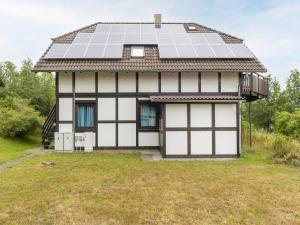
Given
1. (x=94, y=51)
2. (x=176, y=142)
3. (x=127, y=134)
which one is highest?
(x=94, y=51)

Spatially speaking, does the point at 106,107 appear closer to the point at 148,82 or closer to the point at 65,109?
the point at 65,109

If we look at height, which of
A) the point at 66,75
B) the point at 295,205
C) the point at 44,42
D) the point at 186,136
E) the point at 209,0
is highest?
the point at 44,42

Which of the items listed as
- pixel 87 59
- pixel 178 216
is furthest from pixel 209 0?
pixel 178 216

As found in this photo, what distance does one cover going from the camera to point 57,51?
15211 millimetres

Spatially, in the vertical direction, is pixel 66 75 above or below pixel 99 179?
above

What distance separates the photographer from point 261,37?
36.9 metres

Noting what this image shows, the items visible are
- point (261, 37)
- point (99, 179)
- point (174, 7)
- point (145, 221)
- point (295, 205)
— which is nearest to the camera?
point (145, 221)

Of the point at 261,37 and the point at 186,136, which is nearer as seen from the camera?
the point at 186,136

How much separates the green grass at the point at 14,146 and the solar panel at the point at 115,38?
738 centimetres

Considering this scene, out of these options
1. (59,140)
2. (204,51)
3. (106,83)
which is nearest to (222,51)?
(204,51)

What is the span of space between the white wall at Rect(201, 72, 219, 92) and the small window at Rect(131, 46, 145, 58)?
11.0 feet

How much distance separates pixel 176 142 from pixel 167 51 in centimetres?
525

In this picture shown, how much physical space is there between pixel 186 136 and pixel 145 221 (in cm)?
727

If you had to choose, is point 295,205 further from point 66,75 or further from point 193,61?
point 66,75
